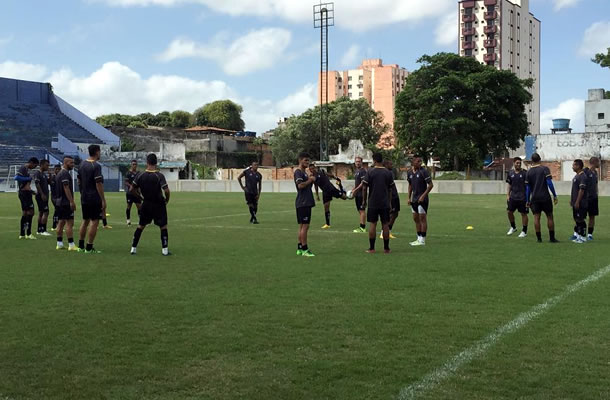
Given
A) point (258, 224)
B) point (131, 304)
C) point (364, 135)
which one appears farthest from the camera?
point (364, 135)

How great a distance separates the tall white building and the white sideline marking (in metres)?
114

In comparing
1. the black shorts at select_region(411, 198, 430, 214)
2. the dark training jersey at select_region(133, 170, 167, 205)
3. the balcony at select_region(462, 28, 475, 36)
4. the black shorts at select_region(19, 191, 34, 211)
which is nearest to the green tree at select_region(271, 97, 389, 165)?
the balcony at select_region(462, 28, 475, 36)

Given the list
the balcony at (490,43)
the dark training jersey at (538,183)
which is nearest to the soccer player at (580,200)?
the dark training jersey at (538,183)

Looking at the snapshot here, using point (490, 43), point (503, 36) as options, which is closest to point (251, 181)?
point (490, 43)

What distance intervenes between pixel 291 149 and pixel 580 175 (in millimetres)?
79853

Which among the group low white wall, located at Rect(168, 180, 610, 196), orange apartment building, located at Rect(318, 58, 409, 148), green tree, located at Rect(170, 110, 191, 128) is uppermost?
orange apartment building, located at Rect(318, 58, 409, 148)

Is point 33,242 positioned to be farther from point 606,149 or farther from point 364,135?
point 364,135

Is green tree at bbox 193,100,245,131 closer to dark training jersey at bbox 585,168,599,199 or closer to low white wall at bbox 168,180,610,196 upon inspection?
low white wall at bbox 168,180,610,196

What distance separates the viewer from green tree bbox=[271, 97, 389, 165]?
3627 inches

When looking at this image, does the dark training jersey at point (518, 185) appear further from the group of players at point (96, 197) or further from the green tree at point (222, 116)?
the green tree at point (222, 116)

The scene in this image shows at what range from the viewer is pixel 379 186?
13.6 metres

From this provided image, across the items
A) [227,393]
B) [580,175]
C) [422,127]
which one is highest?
[422,127]

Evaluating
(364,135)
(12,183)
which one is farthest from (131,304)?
(364,135)

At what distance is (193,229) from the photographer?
66.0 ft
